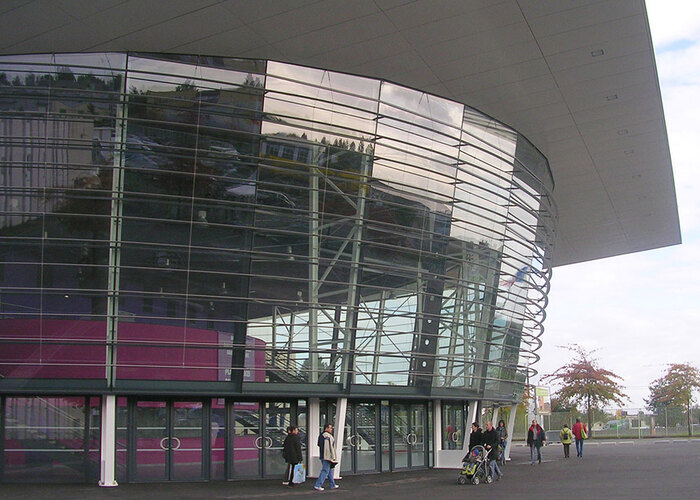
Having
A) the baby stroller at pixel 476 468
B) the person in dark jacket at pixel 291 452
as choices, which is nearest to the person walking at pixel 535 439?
the baby stroller at pixel 476 468

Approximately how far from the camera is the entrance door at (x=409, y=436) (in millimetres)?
24250

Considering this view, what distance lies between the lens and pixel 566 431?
108 feet

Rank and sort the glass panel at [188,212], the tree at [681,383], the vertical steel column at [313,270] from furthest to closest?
1. the tree at [681,383]
2. the vertical steel column at [313,270]
3. the glass panel at [188,212]

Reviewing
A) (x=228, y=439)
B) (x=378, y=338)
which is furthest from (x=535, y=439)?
(x=228, y=439)

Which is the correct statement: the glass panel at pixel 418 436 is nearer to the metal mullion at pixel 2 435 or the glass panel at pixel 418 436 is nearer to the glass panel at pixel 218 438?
the glass panel at pixel 218 438

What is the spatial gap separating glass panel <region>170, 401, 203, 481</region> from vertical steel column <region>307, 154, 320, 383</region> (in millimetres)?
3057

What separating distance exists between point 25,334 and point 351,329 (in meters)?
8.09

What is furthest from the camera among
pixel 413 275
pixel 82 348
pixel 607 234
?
pixel 607 234

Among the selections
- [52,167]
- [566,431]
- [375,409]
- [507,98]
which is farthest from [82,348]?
[566,431]

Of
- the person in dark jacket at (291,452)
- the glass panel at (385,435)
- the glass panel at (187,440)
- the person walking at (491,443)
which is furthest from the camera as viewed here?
the glass panel at (385,435)

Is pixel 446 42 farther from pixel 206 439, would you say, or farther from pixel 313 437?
pixel 206 439

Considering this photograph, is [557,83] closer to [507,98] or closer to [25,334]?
[507,98]

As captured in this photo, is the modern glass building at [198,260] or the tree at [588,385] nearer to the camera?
the modern glass building at [198,260]

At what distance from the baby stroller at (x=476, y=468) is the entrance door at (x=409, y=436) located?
4.22 meters
